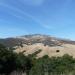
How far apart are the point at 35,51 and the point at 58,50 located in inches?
283

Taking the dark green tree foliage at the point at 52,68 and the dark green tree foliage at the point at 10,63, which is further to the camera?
the dark green tree foliage at the point at 10,63

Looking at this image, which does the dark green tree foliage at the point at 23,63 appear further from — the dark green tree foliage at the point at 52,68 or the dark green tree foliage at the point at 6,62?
the dark green tree foliage at the point at 52,68

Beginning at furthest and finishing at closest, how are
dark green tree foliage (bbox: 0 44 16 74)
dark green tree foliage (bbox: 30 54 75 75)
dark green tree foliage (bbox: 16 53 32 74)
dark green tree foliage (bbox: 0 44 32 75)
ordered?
dark green tree foliage (bbox: 16 53 32 74)
dark green tree foliage (bbox: 0 44 32 75)
dark green tree foliage (bbox: 0 44 16 74)
dark green tree foliage (bbox: 30 54 75 75)

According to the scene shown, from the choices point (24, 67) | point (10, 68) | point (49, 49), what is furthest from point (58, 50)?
point (10, 68)

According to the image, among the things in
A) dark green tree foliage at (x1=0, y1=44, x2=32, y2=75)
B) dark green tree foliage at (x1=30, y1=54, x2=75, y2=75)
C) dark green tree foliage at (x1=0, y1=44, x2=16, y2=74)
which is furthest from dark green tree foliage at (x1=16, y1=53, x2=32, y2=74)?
dark green tree foliage at (x1=30, y1=54, x2=75, y2=75)

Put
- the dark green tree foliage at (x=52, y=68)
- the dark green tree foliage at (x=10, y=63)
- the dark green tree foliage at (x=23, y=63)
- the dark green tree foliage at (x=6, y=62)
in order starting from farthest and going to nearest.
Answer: the dark green tree foliage at (x=23, y=63) → the dark green tree foliage at (x=10, y=63) → the dark green tree foliage at (x=6, y=62) → the dark green tree foliage at (x=52, y=68)

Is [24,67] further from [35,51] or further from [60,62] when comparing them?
[35,51]

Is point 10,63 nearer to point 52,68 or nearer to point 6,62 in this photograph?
point 6,62

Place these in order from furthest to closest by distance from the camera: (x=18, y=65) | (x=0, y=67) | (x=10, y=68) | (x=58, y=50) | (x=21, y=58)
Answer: (x=58, y=50)
(x=21, y=58)
(x=18, y=65)
(x=10, y=68)
(x=0, y=67)

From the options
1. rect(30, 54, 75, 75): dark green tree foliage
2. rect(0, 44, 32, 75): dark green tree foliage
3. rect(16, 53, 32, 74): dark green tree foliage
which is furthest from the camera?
rect(16, 53, 32, 74): dark green tree foliage

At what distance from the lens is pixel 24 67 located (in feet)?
136

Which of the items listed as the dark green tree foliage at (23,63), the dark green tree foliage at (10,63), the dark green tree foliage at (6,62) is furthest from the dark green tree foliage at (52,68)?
the dark green tree foliage at (6,62)

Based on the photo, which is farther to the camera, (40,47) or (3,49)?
(40,47)

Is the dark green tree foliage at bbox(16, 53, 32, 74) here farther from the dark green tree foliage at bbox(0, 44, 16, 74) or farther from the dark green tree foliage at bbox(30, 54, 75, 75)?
the dark green tree foliage at bbox(30, 54, 75, 75)
